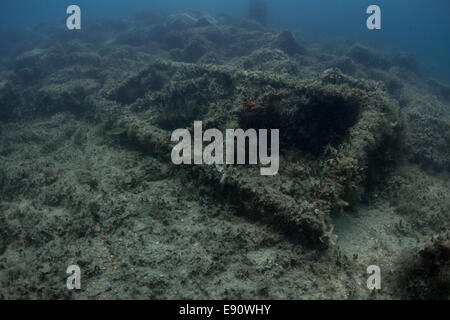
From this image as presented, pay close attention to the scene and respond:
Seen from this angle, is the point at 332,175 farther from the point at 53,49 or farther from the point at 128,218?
the point at 53,49

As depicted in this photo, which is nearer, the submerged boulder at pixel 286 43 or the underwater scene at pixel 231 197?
the underwater scene at pixel 231 197

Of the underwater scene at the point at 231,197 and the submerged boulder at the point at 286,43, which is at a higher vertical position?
the submerged boulder at the point at 286,43

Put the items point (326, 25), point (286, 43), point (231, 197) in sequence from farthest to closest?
point (326, 25) → point (286, 43) → point (231, 197)

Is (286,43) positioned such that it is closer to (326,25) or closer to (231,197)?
(231,197)

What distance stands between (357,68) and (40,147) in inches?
890

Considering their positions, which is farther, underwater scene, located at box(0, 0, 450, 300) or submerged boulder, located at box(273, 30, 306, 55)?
submerged boulder, located at box(273, 30, 306, 55)

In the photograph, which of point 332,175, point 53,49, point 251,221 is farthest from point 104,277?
point 53,49

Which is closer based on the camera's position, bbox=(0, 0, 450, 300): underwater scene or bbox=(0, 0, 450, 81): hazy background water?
bbox=(0, 0, 450, 300): underwater scene

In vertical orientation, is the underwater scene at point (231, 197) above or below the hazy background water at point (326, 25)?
below

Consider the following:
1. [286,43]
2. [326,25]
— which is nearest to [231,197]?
[286,43]

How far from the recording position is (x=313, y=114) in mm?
8055

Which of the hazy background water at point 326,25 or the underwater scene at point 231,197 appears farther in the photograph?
the hazy background water at point 326,25

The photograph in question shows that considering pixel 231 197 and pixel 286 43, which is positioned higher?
pixel 286 43

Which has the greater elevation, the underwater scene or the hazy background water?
the hazy background water
